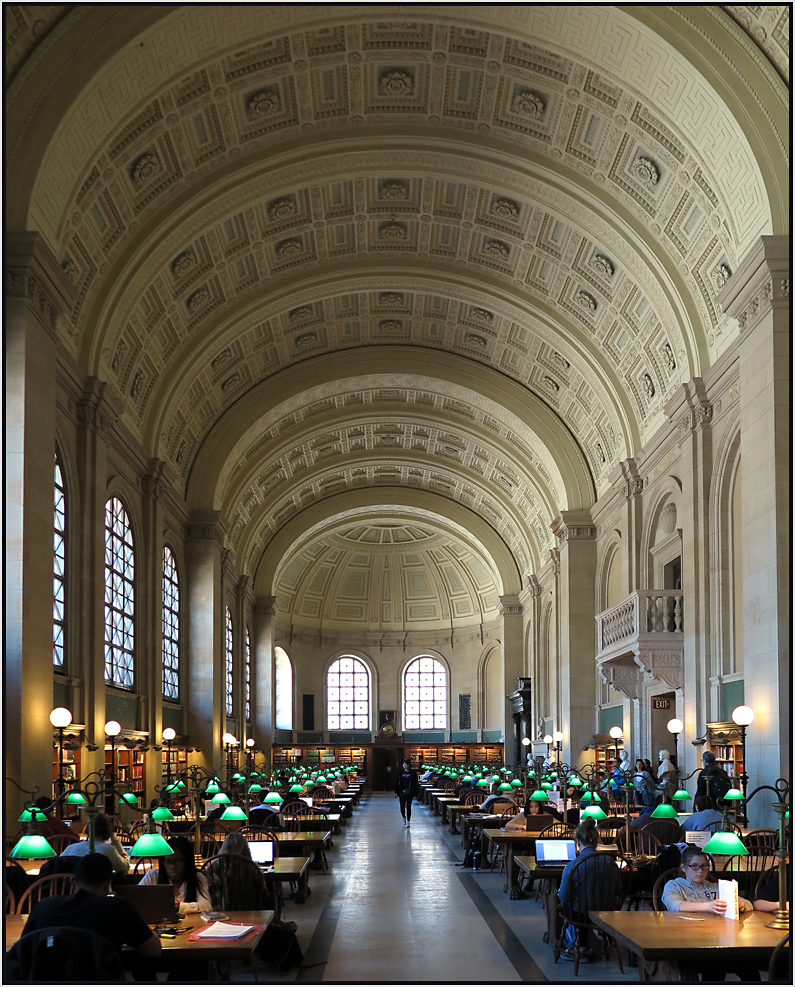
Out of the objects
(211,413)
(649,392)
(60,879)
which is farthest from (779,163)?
(211,413)

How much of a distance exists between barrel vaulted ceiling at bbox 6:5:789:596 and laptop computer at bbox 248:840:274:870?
9504 millimetres

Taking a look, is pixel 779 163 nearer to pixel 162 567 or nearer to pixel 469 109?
pixel 469 109

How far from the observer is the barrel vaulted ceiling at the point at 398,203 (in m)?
15.9

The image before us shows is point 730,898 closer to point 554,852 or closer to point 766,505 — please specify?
point 554,852

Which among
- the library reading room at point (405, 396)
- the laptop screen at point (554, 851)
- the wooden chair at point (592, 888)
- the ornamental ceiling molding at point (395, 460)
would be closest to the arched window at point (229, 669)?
the ornamental ceiling molding at point (395, 460)

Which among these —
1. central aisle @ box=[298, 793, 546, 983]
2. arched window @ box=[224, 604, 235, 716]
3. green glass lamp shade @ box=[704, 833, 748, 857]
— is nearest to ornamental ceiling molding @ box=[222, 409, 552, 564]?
arched window @ box=[224, 604, 235, 716]

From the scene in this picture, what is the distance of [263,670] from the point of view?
43.8 m

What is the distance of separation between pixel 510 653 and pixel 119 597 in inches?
907

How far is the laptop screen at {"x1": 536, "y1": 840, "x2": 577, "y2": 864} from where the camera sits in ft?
37.6

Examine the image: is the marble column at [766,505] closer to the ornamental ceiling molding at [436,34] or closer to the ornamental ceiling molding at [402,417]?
the ornamental ceiling molding at [436,34]

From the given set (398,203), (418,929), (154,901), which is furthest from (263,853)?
(398,203)

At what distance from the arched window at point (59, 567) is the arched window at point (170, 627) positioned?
8.70 meters

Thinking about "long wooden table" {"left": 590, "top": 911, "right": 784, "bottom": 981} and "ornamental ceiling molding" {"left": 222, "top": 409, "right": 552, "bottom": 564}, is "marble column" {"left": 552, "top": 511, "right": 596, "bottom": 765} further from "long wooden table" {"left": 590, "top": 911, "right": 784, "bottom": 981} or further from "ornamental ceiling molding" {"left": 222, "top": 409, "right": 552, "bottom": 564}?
"long wooden table" {"left": 590, "top": 911, "right": 784, "bottom": 981}

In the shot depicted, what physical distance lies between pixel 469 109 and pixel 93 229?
7.48 metres
